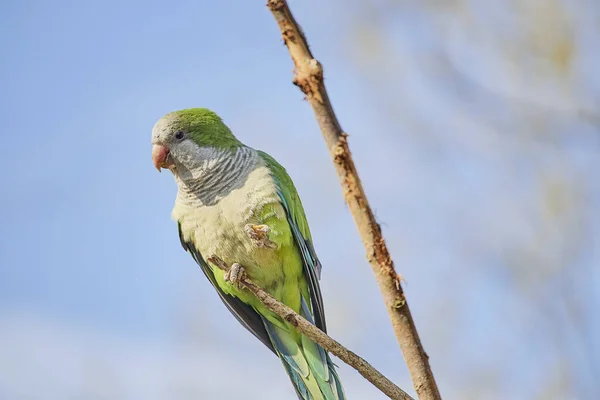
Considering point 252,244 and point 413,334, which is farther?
point 252,244

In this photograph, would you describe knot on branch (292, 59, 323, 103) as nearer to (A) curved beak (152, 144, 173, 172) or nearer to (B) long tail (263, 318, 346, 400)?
(B) long tail (263, 318, 346, 400)

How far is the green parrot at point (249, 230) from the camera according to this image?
4227 mm

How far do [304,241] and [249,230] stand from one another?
1.54 ft

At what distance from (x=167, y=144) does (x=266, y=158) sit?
690 millimetres

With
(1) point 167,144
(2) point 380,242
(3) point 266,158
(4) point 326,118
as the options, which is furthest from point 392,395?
(1) point 167,144

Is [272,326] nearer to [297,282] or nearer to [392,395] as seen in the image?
[297,282]

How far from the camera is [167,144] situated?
4605 millimetres

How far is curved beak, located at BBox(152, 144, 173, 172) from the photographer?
15.1ft

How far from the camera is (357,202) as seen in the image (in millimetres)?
2230

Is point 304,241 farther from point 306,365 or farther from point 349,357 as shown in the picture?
point 349,357

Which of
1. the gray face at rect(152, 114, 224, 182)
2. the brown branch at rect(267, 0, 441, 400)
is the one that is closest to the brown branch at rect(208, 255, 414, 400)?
the brown branch at rect(267, 0, 441, 400)

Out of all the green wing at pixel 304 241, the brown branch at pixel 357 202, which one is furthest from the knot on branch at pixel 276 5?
the green wing at pixel 304 241

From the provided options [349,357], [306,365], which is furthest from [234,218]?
[349,357]

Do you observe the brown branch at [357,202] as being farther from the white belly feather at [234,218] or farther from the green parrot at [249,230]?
the white belly feather at [234,218]
